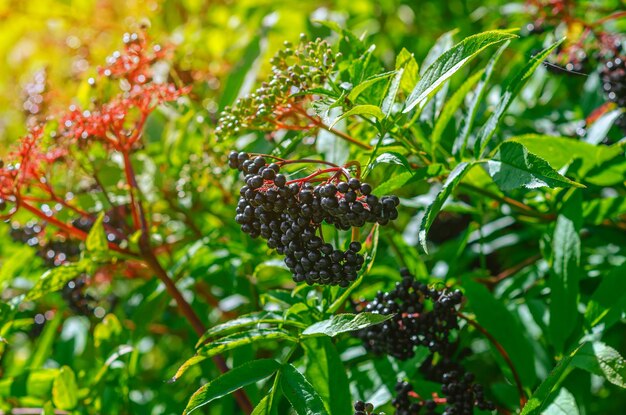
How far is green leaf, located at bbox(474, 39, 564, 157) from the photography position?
4.30 ft

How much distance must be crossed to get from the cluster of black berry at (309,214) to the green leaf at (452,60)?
197 millimetres

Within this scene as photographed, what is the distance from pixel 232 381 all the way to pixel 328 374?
234 millimetres

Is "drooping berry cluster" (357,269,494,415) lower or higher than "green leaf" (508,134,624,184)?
lower

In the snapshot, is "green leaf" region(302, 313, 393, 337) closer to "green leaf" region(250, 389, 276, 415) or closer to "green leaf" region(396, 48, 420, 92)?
"green leaf" region(250, 389, 276, 415)

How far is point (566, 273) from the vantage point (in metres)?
1.61

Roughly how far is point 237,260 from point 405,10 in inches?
69.5

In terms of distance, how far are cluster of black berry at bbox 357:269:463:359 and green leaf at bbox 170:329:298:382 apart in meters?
0.21

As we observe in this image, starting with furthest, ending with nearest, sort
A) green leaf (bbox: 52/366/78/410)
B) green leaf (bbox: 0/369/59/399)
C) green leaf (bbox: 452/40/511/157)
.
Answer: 1. green leaf (bbox: 0/369/59/399)
2. green leaf (bbox: 52/366/78/410)
3. green leaf (bbox: 452/40/511/157)

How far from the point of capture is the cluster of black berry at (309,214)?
4.00ft

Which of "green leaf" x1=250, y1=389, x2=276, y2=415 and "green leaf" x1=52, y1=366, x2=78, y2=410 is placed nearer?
"green leaf" x1=250, y1=389, x2=276, y2=415

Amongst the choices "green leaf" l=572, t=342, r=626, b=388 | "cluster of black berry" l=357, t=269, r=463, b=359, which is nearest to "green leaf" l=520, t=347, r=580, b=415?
"green leaf" l=572, t=342, r=626, b=388

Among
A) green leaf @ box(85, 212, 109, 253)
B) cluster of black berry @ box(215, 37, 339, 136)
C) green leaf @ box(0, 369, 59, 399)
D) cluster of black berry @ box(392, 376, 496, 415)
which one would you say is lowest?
cluster of black berry @ box(392, 376, 496, 415)

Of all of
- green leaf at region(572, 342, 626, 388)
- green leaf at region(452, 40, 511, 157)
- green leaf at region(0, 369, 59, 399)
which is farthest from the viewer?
green leaf at region(0, 369, 59, 399)

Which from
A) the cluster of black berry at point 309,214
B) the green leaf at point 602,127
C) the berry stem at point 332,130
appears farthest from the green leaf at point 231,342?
the green leaf at point 602,127
